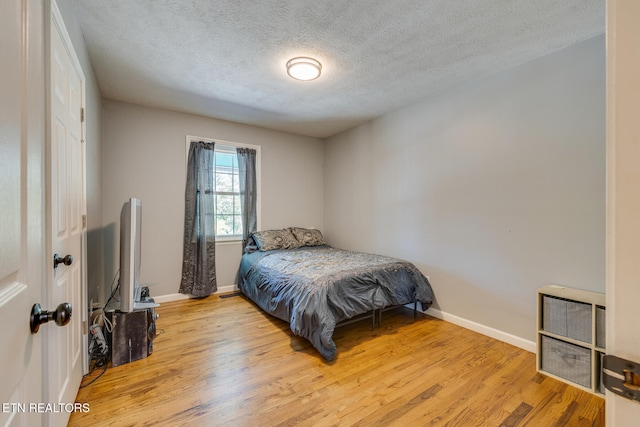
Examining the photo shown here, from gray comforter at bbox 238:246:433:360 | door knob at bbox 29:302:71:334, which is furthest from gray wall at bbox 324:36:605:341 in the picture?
door knob at bbox 29:302:71:334

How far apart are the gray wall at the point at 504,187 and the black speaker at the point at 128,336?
2835 mm

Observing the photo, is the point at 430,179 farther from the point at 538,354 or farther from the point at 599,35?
the point at 538,354

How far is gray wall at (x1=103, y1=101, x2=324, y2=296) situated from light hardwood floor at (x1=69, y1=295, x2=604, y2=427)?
1.19 metres

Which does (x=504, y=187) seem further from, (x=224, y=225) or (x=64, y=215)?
(x=224, y=225)

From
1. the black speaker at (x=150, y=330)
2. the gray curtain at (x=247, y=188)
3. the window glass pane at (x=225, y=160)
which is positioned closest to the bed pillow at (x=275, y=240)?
the gray curtain at (x=247, y=188)

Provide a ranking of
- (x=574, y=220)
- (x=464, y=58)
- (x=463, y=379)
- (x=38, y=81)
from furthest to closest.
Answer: (x=464, y=58) < (x=574, y=220) < (x=463, y=379) < (x=38, y=81)

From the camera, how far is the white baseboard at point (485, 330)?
2385 millimetres

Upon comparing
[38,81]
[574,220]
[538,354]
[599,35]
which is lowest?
[538,354]

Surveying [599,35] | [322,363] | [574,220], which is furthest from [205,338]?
[599,35]

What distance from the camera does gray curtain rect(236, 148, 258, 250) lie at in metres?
4.13

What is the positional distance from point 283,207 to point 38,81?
383 cm

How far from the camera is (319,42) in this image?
2150mm

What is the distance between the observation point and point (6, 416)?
1.71 ft

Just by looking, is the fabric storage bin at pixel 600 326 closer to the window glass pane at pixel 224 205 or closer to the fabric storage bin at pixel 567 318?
the fabric storage bin at pixel 567 318
